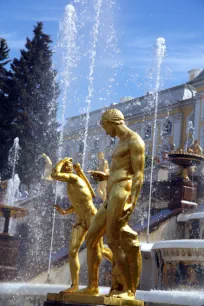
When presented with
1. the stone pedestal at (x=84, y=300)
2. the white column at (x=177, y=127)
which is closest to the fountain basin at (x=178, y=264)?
the stone pedestal at (x=84, y=300)

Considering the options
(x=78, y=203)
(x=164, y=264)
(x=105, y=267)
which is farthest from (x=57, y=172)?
(x=105, y=267)

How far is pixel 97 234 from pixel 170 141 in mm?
42567

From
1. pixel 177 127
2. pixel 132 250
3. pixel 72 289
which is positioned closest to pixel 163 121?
pixel 177 127

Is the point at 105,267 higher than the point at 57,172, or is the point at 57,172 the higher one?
the point at 57,172

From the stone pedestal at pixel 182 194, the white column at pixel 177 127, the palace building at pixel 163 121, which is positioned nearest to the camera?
the stone pedestal at pixel 182 194

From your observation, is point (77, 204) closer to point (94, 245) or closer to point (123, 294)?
point (94, 245)

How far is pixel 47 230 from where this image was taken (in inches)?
686

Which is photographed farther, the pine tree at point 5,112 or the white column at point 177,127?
the white column at point 177,127

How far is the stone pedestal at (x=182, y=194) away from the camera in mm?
15686

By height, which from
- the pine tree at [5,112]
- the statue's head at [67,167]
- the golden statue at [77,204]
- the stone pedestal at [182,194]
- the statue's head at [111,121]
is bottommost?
the golden statue at [77,204]

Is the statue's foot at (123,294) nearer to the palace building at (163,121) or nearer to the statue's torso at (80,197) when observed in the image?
the statue's torso at (80,197)

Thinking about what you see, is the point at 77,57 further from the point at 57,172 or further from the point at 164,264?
the point at 57,172

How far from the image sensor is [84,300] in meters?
6.41

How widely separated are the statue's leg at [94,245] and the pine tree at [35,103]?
2742cm
